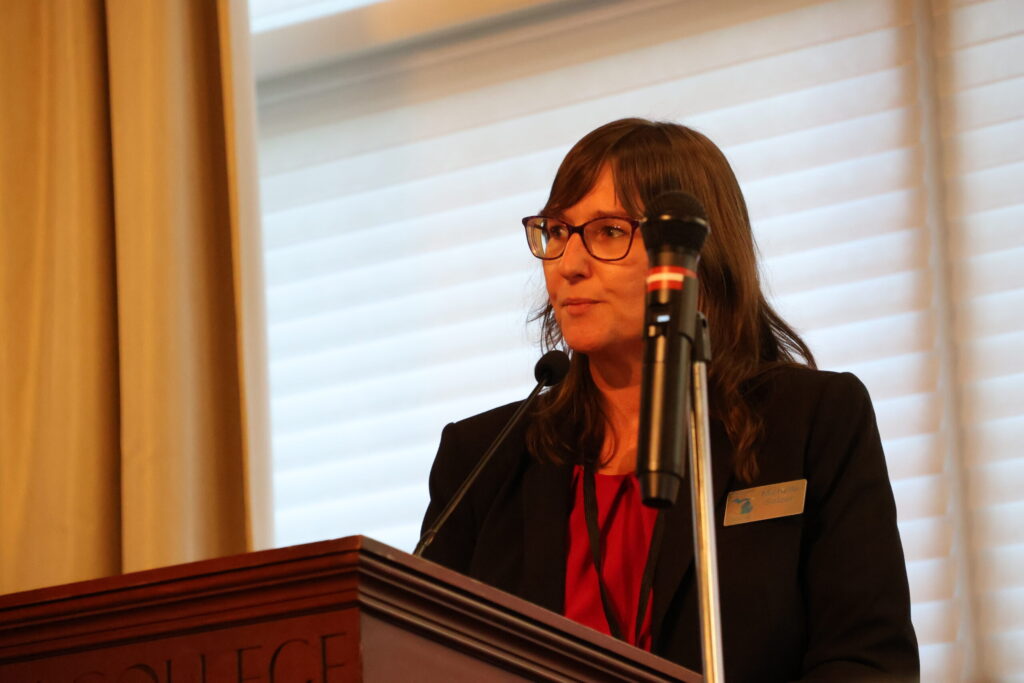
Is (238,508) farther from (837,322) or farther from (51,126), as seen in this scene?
(837,322)

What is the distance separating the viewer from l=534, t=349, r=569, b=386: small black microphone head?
6.37 ft

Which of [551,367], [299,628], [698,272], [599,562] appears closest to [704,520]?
[299,628]

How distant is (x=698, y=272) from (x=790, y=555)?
55 centimetres

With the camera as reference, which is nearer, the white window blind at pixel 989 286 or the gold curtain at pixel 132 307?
the white window blind at pixel 989 286

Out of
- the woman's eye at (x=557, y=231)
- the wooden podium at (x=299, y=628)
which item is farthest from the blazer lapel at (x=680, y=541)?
the wooden podium at (x=299, y=628)

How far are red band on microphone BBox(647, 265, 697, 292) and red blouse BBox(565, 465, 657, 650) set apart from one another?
86 centimetres

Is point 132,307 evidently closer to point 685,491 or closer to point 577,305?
point 577,305

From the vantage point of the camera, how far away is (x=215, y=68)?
3.24 meters

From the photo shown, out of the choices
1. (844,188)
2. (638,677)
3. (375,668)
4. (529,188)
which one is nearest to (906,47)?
(844,188)

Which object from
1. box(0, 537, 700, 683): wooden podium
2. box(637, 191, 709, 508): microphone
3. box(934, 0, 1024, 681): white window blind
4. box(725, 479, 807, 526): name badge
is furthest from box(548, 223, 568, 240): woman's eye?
box(934, 0, 1024, 681): white window blind

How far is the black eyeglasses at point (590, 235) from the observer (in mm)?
2172

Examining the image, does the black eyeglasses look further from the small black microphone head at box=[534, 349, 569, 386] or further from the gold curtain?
the gold curtain

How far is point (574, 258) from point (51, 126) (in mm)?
1697

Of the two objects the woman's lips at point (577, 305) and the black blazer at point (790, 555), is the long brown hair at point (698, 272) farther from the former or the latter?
the woman's lips at point (577, 305)
